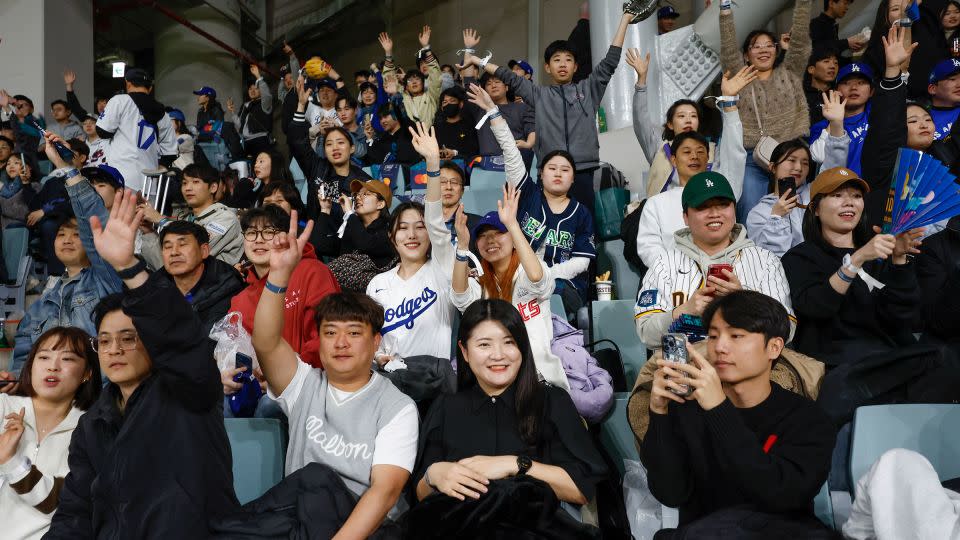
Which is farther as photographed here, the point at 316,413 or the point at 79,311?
the point at 79,311

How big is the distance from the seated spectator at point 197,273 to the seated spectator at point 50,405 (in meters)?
0.73

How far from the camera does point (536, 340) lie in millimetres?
2717

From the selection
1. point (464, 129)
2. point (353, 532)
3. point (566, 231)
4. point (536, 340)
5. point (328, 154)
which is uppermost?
point (464, 129)

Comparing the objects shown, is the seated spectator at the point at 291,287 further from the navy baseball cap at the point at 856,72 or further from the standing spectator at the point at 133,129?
the navy baseball cap at the point at 856,72

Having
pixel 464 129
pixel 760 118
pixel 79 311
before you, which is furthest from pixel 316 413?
pixel 464 129

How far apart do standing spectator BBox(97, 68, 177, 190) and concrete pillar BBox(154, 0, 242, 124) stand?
5966mm

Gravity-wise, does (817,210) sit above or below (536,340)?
above

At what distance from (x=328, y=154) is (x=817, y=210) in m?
2.82

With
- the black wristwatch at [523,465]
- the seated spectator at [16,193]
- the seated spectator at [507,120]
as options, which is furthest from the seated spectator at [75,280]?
the seated spectator at [507,120]

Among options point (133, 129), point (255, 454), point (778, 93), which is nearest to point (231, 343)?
point (255, 454)

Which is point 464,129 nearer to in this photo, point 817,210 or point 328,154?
point 328,154

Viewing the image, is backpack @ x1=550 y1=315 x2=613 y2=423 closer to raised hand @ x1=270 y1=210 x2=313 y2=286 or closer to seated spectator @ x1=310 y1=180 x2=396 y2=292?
raised hand @ x1=270 y1=210 x2=313 y2=286

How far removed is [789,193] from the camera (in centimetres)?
344

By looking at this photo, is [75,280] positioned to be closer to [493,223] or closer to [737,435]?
[493,223]
